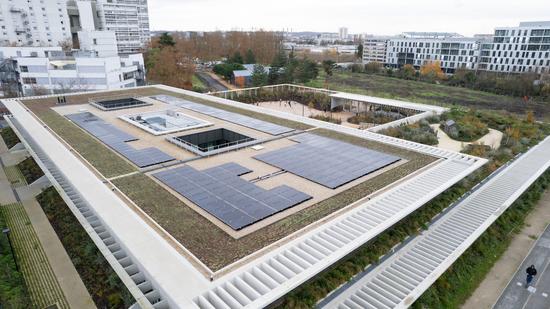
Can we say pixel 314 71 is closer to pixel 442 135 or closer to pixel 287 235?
pixel 442 135

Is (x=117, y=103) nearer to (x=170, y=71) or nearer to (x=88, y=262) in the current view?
(x=170, y=71)

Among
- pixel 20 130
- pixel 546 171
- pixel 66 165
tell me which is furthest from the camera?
pixel 20 130

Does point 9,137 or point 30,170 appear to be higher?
point 9,137

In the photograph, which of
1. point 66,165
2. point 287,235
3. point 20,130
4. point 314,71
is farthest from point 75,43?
point 287,235

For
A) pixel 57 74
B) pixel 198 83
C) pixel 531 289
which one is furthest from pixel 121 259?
pixel 198 83

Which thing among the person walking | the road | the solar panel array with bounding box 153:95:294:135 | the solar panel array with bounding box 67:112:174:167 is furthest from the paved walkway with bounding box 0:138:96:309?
the road

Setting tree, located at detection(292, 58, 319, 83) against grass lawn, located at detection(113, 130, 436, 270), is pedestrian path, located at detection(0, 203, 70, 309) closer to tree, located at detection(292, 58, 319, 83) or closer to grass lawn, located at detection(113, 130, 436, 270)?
grass lawn, located at detection(113, 130, 436, 270)

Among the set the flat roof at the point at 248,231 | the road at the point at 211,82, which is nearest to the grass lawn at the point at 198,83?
the road at the point at 211,82
